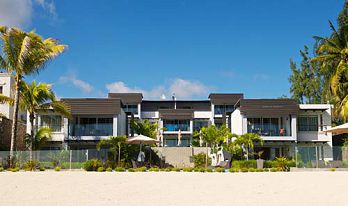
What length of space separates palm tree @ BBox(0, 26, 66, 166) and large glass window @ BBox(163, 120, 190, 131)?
82.9 feet

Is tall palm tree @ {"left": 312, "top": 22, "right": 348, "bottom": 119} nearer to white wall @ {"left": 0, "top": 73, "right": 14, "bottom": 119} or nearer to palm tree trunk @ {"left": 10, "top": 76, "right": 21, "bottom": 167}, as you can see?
palm tree trunk @ {"left": 10, "top": 76, "right": 21, "bottom": 167}

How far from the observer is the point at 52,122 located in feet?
120

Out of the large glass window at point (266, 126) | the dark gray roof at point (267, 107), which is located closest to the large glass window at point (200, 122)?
the large glass window at point (266, 126)

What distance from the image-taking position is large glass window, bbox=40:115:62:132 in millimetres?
36344

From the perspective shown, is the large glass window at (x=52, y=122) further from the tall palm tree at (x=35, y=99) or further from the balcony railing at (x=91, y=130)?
the tall palm tree at (x=35, y=99)

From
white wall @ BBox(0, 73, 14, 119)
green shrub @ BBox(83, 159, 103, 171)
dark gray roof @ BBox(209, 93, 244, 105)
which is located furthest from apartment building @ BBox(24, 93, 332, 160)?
green shrub @ BBox(83, 159, 103, 171)

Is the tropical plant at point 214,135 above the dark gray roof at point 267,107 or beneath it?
beneath

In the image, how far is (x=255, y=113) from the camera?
113 ft

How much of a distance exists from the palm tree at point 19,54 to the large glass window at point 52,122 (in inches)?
537

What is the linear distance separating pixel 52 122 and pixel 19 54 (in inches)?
585

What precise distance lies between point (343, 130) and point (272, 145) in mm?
13285

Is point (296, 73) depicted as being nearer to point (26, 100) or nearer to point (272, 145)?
point (272, 145)

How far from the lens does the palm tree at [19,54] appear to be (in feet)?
72.9

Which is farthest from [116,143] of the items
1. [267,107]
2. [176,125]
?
[176,125]
